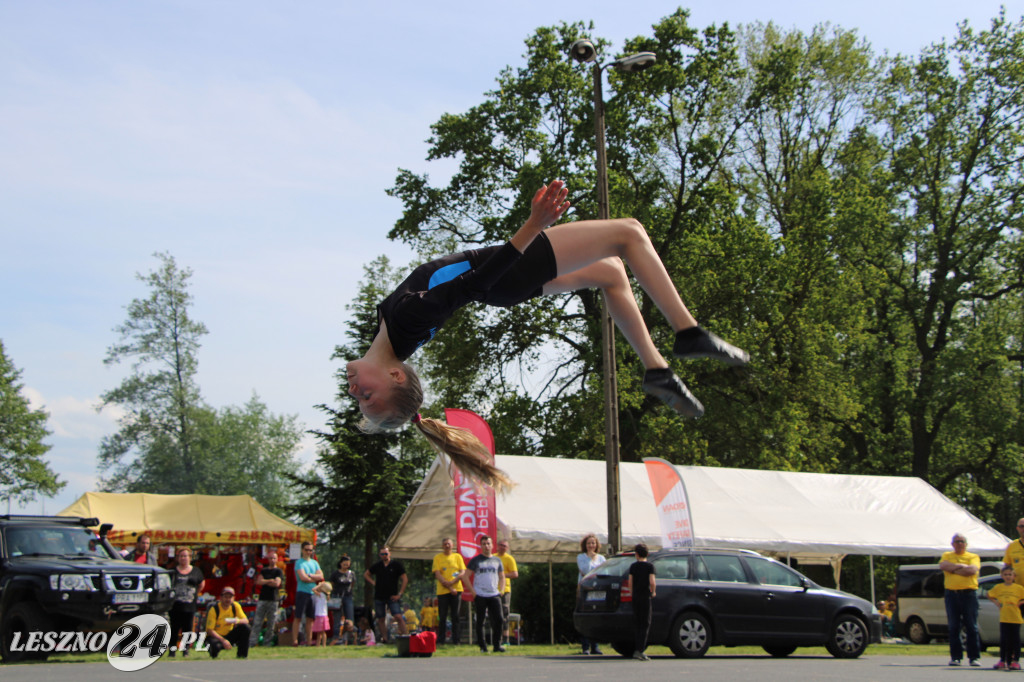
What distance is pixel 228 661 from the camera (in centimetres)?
1088

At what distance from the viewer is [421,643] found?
12039mm

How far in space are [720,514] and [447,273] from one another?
13415mm

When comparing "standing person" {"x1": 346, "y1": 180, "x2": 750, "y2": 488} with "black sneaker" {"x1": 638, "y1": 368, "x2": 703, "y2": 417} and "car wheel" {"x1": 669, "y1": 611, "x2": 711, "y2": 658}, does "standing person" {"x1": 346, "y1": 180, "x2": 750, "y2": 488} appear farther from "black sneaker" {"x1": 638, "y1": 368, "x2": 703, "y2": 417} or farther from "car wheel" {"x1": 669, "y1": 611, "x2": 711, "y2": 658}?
"car wheel" {"x1": 669, "y1": 611, "x2": 711, "y2": 658}

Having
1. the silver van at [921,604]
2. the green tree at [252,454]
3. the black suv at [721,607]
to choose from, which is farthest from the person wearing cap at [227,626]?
the green tree at [252,454]

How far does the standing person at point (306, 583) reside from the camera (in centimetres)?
1392

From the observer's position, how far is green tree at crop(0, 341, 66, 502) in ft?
118

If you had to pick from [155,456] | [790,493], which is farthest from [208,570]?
[155,456]

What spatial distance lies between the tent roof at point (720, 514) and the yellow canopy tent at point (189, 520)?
3.62 m

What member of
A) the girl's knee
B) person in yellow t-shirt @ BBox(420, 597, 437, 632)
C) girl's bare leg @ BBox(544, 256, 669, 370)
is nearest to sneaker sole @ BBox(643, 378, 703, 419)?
girl's bare leg @ BBox(544, 256, 669, 370)

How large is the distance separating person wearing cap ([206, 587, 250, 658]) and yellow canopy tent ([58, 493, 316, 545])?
7.64 metres

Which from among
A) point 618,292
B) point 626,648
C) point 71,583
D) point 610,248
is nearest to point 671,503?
point 626,648

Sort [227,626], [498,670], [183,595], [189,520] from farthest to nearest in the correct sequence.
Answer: [189,520] → [183,595] → [227,626] → [498,670]

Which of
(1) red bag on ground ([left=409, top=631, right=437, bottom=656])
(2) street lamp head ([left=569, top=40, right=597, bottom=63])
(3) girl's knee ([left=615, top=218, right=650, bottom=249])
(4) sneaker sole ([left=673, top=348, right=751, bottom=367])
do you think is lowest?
(1) red bag on ground ([left=409, top=631, right=437, bottom=656])

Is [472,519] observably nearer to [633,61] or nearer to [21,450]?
[633,61]
